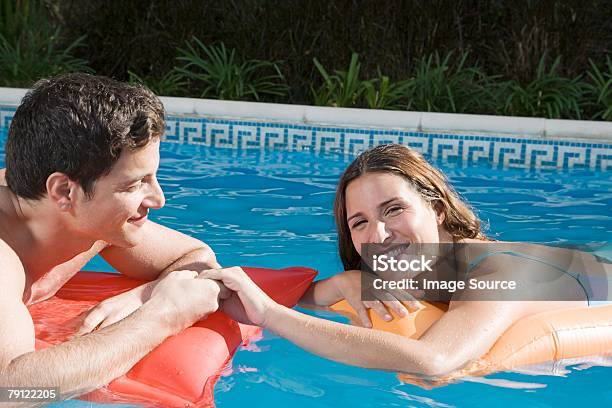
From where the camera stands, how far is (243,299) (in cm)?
315

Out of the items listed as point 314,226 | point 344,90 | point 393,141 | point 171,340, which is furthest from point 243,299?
point 344,90

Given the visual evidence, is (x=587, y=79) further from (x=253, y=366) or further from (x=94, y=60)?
(x=253, y=366)

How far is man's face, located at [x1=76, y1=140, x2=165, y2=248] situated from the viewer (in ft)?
9.52

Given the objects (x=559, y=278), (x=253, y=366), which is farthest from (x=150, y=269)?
(x=559, y=278)

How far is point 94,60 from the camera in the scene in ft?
36.3

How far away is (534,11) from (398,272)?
24.1 feet

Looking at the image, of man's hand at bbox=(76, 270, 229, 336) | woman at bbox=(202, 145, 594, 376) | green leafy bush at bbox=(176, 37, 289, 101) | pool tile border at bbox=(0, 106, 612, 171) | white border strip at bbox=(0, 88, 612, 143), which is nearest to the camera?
woman at bbox=(202, 145, 594, 376)

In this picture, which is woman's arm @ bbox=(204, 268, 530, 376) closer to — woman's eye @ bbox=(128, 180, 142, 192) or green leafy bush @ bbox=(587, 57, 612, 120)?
woman's eye @ bbox=(128, 180, 142, 192)

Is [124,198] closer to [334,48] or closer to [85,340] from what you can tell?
[85,340]

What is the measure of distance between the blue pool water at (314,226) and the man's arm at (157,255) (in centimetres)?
41

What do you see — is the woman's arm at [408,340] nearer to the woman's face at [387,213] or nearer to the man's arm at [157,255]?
the woman's face at [387,213]

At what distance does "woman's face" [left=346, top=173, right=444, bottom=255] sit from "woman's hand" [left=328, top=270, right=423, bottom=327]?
0.59ft

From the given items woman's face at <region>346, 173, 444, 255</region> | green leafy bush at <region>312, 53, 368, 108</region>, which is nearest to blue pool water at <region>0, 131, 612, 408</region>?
woman's face at <region>346, 173, 444, 255</region>

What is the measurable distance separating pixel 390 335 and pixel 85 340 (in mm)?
946
